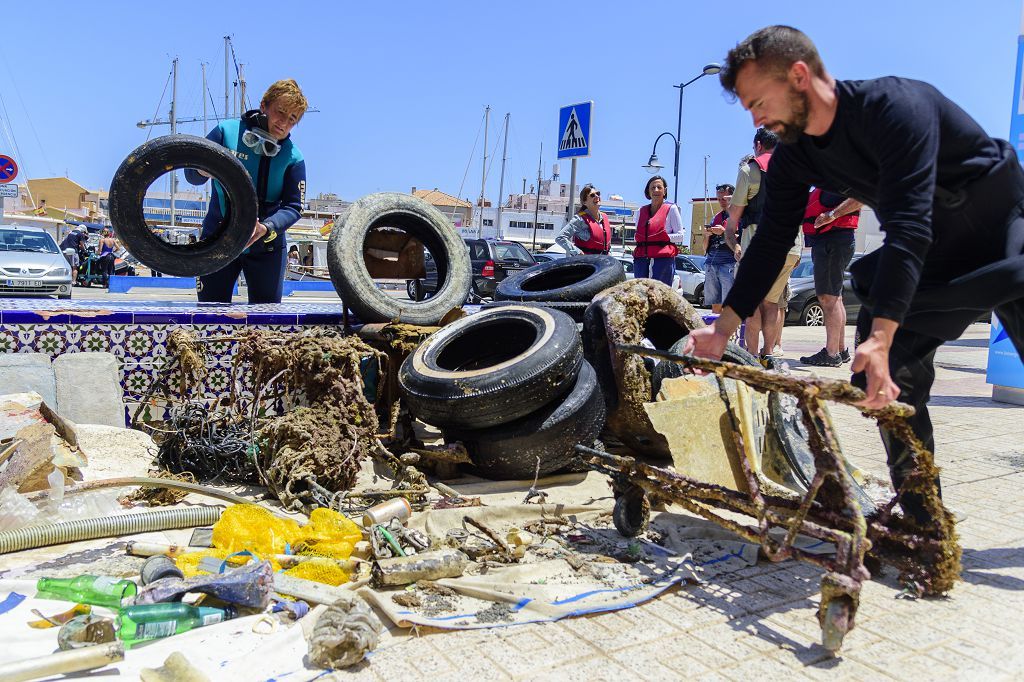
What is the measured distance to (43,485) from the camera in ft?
12.7

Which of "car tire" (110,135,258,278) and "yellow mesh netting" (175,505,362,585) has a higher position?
"car tire" (110,135,258,278)

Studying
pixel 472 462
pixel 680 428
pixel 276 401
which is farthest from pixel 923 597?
pixel 276 401

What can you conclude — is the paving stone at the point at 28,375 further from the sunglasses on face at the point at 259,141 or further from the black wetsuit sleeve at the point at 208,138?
the sunglasses on face at the point at 259,141

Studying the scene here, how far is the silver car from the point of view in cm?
1731

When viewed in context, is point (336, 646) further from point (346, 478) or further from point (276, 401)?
point (276, 401)

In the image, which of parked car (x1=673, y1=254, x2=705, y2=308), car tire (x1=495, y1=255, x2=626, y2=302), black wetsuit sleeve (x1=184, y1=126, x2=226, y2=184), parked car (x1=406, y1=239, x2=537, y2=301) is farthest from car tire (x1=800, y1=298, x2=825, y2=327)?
black wetsuit sleeve (x1=184, y1=126, x2=226, y2=184)

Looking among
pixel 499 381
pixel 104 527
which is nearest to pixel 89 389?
pixel 104 527

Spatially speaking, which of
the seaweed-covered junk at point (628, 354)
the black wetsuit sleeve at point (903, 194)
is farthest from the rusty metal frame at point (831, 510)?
the seaweed-covered junk at point (628, 354)

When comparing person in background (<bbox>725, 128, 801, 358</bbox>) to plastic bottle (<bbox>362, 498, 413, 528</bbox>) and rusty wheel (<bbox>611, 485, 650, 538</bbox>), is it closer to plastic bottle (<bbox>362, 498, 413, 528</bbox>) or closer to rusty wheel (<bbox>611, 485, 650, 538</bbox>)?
rusty wheel (<bbox>611, 485, 650, 538</bbox>)

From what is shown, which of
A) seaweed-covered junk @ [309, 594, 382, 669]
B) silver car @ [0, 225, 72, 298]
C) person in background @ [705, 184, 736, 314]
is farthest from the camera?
silver car @ [0, 225, 72, 298]

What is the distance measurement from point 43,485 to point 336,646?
231 cm

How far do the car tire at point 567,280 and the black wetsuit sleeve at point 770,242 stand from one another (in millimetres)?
3246

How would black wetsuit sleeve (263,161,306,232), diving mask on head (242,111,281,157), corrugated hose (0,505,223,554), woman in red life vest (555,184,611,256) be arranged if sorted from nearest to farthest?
corrugated hose (0,505,223,554) < diving mask on head (242,111,281,157) < black wetsuit sleeve (263,161,306,232) < woman in red life vest (555,184,611,256)

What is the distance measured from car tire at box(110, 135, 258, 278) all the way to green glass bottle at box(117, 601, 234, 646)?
11.5ft
